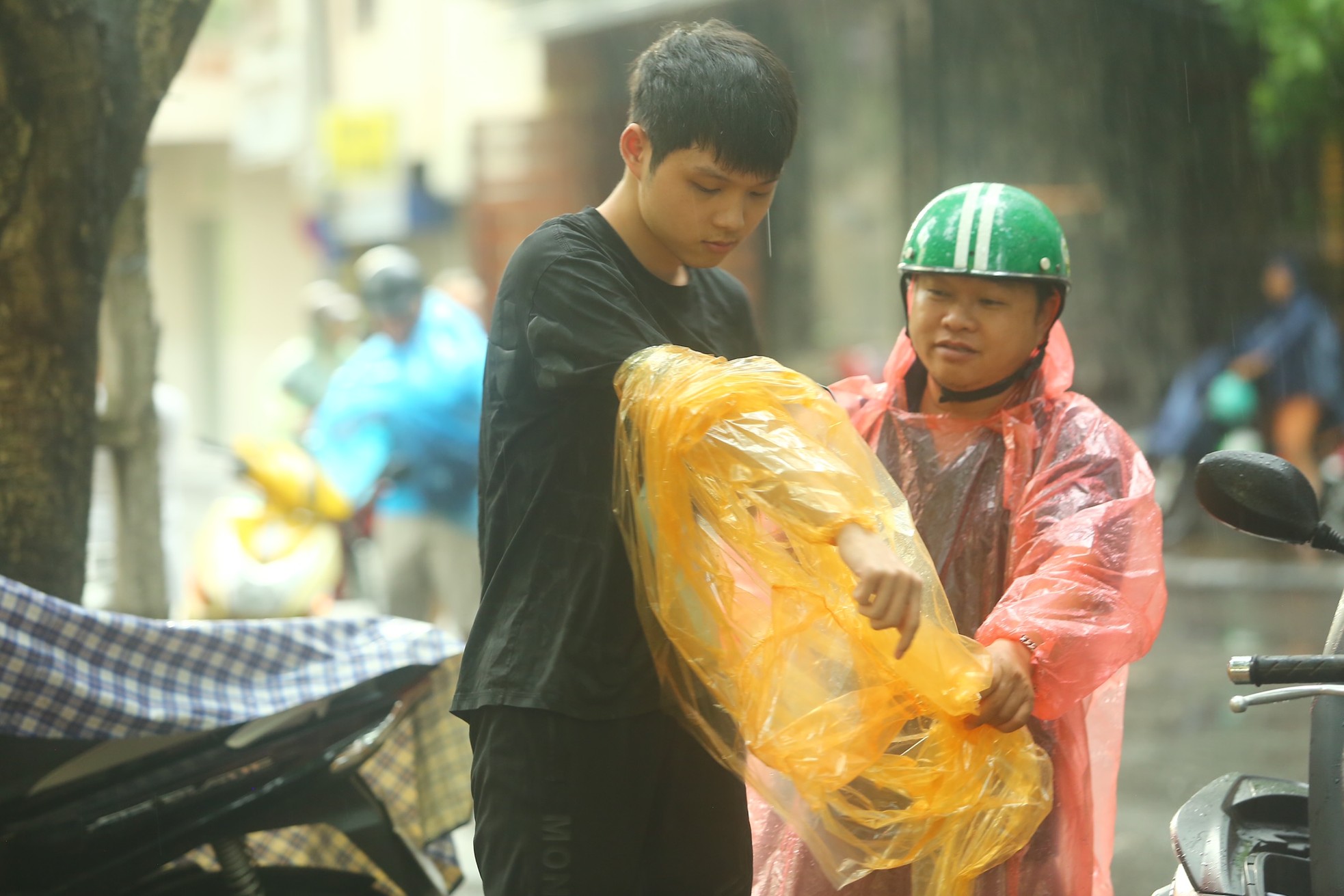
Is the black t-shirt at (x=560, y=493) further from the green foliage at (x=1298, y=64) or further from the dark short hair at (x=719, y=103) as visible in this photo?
the green foliage at (x=1298, y=64)

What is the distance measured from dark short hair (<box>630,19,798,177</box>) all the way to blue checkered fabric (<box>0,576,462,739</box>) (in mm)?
1233

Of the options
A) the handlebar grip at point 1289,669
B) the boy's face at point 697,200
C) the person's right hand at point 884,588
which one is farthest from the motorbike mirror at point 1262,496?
the boy's face at point 697,200

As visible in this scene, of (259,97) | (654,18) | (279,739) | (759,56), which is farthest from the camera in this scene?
(259,97)

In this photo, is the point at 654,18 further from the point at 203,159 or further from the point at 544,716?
the point at 544,716

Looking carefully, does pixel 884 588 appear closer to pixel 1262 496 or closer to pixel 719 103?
pixel 1262 496

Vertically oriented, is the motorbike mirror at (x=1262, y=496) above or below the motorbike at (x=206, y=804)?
above

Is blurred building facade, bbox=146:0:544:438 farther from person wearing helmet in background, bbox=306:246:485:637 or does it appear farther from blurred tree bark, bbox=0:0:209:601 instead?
blurred tree bark, bbox=0:0:209:601

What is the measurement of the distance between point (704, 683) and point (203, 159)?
2201 centimetres

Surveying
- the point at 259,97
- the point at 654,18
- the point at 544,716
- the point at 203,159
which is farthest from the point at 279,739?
the point at 203,159

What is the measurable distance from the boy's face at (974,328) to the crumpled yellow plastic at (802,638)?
49cm

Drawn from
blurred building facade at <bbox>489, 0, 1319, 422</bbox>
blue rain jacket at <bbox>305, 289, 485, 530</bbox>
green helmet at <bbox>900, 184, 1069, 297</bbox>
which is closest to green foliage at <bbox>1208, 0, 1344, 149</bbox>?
blurred building facade at <bbox>489, 0, 1319, 422</bbox>

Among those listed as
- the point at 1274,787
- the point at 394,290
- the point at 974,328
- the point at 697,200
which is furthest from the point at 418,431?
the point at 1274,787

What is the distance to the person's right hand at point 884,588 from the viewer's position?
192 cm

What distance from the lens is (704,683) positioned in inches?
86.7
